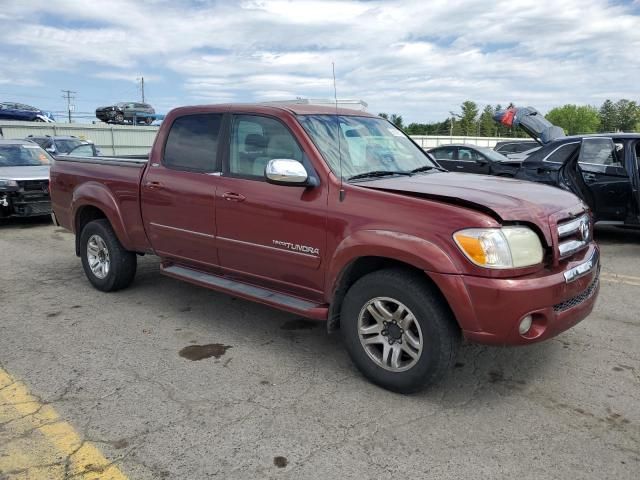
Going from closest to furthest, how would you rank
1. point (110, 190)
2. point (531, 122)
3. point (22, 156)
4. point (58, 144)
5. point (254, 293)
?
point (254, 293)
point (110, 190)
point (22, 156)
point (531, 122)
point (58, 144)

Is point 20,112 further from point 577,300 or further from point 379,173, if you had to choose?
point 577,300

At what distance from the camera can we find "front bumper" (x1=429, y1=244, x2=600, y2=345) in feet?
10.0

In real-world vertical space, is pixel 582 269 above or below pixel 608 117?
below

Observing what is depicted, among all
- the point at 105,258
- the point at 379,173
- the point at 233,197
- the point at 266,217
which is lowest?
the point at 105,258

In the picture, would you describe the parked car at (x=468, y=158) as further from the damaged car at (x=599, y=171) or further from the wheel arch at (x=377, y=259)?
the wheel arch at (x=377, y=259)

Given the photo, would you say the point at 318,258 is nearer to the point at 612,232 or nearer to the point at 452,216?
the point at 452,216

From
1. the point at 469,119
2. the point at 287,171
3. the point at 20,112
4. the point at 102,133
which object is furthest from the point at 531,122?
the point at 469,119

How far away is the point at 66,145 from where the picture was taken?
17.5m

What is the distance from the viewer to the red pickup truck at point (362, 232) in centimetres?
313

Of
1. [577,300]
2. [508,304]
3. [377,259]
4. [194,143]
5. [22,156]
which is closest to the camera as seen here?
[508,304]

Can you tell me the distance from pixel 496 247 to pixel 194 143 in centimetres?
281

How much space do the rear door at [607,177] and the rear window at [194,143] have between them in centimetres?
600

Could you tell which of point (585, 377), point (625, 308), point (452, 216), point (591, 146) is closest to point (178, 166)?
point (452, 216)

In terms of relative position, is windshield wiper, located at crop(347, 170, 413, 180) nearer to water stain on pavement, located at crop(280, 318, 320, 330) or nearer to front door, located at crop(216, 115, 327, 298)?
front door, located at crop(216, 115, 327, 298)
